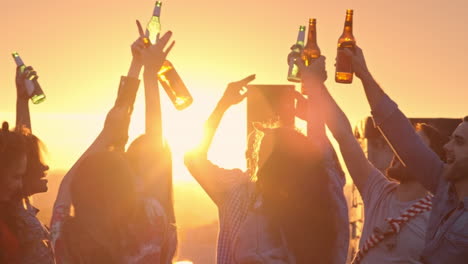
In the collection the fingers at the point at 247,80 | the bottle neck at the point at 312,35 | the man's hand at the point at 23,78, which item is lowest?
the man's hand at the point at 23,78

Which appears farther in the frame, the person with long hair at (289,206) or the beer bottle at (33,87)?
the beer bottle at (33,87)

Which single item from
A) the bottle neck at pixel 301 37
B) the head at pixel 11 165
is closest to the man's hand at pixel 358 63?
the head at pixel 11 165

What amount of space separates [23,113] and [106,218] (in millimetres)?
2808

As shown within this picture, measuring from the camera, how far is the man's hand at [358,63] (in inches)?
205

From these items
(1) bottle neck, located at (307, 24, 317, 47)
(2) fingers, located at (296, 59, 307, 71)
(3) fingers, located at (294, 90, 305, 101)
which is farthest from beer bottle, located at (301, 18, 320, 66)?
(2) fingers, located at (296, 59, 307, 71)

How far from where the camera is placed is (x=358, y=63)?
5270mm

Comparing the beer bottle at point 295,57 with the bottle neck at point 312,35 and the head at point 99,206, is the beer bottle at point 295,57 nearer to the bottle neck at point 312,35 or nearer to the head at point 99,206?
the bottle neck at point 312,35

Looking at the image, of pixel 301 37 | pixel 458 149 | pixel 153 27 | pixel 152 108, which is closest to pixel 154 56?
pixel 152 108

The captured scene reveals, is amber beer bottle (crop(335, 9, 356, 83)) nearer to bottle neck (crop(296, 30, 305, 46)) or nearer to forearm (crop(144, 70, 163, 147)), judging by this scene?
bottle neck (crop(296, 30, 305, 46))

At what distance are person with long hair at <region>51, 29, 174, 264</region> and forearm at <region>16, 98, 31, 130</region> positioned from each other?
80.1 inches

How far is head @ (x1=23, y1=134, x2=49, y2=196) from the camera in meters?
5.93

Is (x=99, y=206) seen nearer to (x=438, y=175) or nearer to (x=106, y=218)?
(x=106, y=218)

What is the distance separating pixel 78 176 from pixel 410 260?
2241 millimetres

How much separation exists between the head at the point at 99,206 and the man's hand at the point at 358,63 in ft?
4.56
